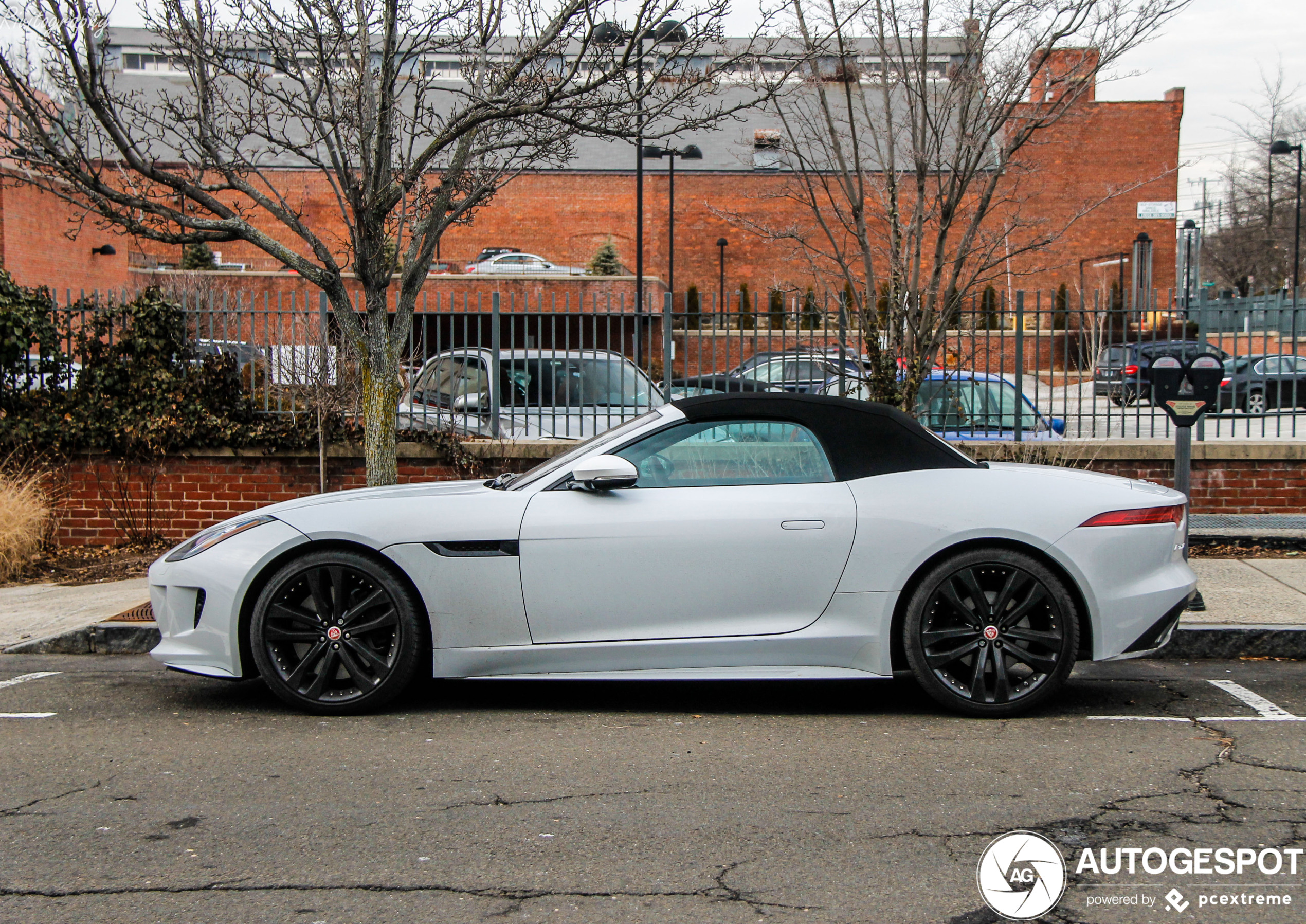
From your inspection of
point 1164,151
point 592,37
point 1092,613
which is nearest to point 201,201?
point 592,37

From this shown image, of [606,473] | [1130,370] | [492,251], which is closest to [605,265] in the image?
[492,251]

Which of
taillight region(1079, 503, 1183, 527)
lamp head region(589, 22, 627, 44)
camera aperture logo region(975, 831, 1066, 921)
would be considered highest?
lamp head region(589, 22, 627, 44)

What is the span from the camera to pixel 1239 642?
6773 millimetres

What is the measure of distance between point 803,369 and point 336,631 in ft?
20.4

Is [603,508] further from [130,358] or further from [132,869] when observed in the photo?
[130,358]

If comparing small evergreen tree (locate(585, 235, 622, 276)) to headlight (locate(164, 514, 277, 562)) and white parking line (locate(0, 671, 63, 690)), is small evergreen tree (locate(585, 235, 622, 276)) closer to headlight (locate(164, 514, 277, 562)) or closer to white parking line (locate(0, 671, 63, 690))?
white parking line (locate(0, 671, 63, 690))

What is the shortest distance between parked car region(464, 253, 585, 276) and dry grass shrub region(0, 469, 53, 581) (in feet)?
108

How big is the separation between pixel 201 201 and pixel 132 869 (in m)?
4.96

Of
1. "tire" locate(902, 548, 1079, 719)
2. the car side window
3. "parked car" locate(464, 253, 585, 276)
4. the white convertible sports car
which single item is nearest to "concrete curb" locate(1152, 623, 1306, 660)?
the white convertible sports car

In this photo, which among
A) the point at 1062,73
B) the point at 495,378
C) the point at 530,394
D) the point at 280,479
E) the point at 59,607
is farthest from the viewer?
the point at 530,394

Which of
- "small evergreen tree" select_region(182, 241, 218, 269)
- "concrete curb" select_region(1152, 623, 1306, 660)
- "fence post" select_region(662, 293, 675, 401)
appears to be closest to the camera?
"concrete curb" select_region(1152, 623, 1306, 660)

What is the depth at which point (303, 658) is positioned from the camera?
5352mm

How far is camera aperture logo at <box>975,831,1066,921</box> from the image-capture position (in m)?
3.35

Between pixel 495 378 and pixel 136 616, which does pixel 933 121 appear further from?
pixel 136 616
